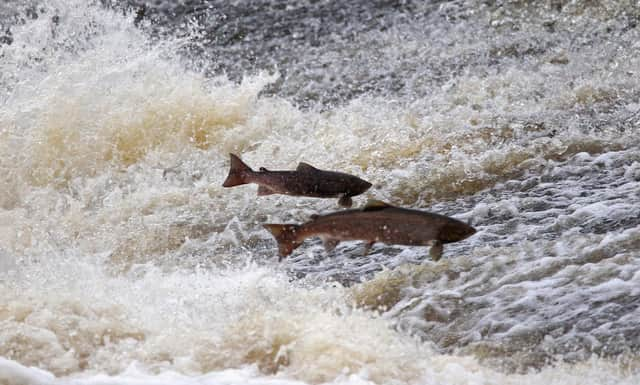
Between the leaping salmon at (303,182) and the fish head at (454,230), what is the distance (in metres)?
0.57

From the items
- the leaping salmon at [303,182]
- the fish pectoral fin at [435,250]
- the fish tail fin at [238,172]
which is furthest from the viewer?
the fish tail fin at [238,172]

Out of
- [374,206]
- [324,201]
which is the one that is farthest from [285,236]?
[324,201]

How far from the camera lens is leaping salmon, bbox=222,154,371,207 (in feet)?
12.1

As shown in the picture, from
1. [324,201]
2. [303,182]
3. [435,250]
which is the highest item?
[303,182]

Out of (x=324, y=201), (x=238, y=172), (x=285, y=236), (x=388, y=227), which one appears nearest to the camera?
(x=388, y=227)

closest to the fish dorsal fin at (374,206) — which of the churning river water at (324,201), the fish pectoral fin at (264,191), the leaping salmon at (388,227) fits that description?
the leaping salmon at (388,227)

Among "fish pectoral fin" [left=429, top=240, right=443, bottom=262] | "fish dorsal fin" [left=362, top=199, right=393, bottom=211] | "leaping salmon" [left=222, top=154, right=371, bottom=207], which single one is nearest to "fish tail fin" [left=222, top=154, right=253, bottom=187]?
"leaping salmon" [left=222, top=154, right=371, bottom=207]

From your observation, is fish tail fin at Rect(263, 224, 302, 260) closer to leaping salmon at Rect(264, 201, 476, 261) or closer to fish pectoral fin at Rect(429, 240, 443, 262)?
leaping salmon at Rect(264, 201, 476, 261)

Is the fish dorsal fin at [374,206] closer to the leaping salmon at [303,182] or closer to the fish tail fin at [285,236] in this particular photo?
the fish tail fin at [285,236]

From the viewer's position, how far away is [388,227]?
3.26 meters

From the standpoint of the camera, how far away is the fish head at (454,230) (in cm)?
329

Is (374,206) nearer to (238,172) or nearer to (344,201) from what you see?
(344,201)

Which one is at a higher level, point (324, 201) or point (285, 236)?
point (285, 236)

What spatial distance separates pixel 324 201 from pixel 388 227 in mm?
1579
